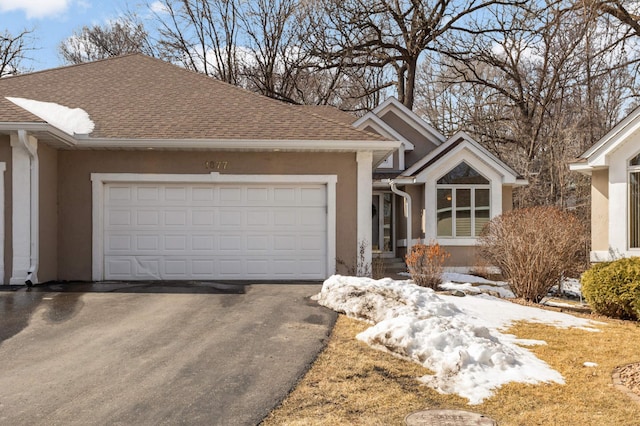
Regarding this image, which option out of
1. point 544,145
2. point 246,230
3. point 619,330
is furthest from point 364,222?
point 544,145

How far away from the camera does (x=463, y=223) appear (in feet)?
56.6

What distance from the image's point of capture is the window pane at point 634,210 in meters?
13.3

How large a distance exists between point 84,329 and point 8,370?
163cm

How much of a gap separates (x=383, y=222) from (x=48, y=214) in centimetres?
1099

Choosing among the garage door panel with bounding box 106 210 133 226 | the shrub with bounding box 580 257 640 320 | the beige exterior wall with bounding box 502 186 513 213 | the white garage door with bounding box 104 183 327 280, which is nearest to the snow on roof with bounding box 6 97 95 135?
the white garage door with bounding box 104 183 327 280

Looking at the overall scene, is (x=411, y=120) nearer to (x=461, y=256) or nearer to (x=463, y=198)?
(x=463, y=198)

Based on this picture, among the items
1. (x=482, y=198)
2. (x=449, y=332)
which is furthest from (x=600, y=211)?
(x=449, y=332)

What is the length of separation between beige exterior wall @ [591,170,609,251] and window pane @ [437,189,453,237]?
410 centimetres

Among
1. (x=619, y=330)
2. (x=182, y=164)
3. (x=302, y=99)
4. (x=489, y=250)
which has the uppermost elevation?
(x=302, y=99)

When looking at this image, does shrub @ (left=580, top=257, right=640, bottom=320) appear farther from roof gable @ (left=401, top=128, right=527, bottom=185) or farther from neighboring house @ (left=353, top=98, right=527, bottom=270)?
A: roof gable @ (left=401, top=128, right=527, bottom=185)

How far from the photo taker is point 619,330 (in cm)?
891

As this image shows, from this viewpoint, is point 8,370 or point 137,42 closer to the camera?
point 8,370

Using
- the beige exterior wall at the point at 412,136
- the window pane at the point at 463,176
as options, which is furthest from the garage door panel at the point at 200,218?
the beige exterior wall at the point at 412,136

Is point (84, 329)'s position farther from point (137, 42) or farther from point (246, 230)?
point (137, 42)
